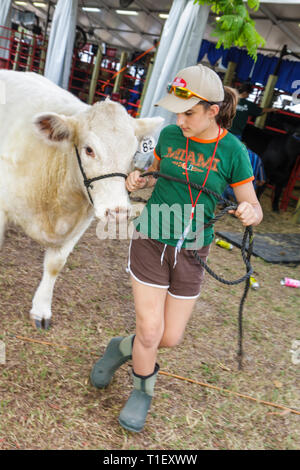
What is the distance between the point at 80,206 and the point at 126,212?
61cm

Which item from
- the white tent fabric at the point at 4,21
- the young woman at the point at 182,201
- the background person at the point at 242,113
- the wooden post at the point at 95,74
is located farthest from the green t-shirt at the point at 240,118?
the white tent fabric at the point at 4,21

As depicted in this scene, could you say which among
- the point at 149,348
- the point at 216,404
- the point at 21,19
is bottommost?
the point at 216,404

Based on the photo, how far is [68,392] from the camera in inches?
89.0

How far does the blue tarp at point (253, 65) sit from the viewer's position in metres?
10.6

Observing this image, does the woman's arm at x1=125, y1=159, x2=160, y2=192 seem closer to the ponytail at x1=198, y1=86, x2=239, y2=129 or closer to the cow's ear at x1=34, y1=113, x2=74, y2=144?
the ponytail at x1=198, y1=86, x2=239, y2=129

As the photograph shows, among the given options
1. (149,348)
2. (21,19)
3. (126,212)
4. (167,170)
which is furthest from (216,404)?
(21,19)

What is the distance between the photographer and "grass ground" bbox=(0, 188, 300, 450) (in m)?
2.08

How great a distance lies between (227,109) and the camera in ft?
6.18

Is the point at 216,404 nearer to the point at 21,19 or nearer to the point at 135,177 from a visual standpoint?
the point at 135,177

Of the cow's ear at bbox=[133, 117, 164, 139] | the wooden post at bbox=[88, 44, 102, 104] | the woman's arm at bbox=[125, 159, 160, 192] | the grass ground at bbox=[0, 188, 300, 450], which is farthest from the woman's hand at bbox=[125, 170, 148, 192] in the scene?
the wooden post at bbox=[88, 44, 102, 104]

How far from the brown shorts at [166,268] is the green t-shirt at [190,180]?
4cm

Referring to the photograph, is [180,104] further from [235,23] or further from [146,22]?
[146,22]

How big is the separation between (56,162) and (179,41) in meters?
5.25

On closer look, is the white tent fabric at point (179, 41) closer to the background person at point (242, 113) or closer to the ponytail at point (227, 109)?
the background person at point (242, 113)
